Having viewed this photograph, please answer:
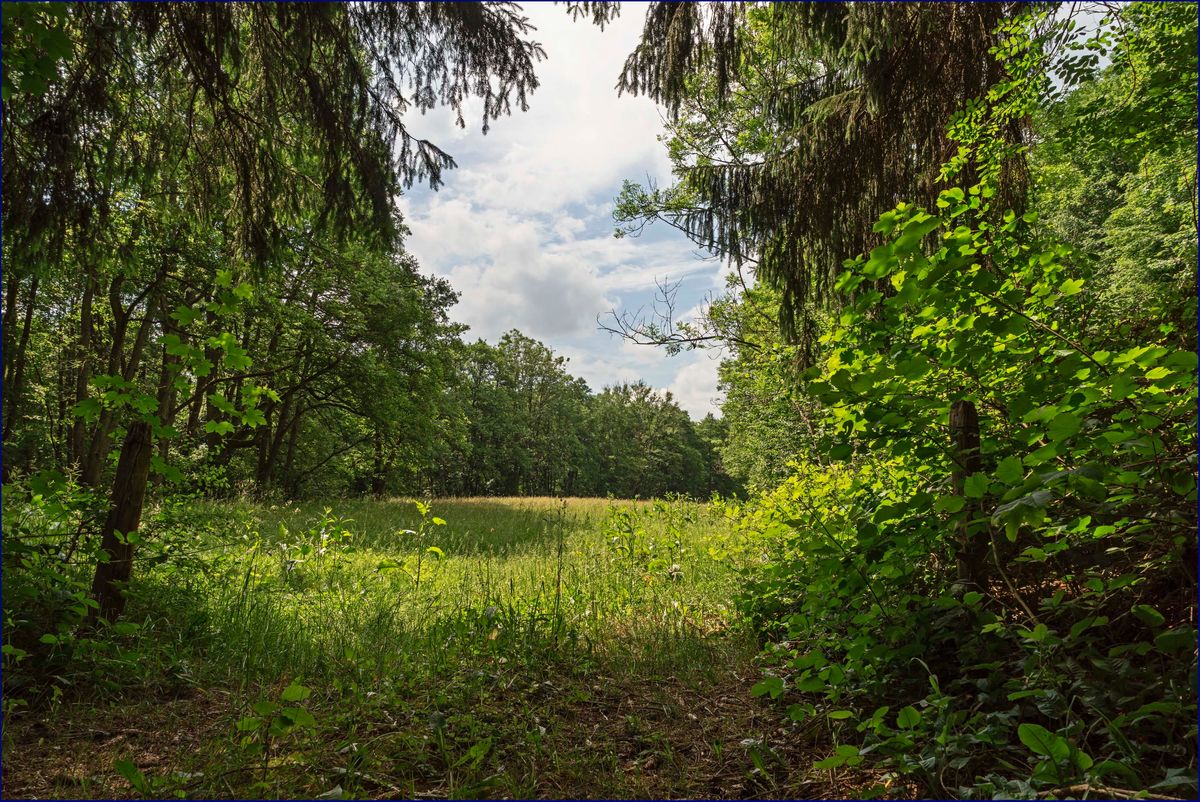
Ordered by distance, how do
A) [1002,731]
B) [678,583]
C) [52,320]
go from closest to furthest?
1. [1002,731]
2. [678,583]
3. [52,320]

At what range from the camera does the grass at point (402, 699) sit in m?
2.25

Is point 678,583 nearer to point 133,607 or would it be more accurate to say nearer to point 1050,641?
point 1050,641

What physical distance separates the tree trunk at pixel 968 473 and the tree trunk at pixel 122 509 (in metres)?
4.43

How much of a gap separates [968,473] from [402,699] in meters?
3.01

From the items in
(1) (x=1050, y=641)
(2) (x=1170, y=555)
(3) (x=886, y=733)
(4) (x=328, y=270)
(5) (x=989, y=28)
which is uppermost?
(4) (x=328, y=270)

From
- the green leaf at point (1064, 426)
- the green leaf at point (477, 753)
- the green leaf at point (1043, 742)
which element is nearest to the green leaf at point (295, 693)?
the green leaf at point (477, 753)

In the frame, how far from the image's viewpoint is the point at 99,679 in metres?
2.91

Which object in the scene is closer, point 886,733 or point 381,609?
point 886,733

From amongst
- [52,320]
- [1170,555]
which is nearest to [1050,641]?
[1170,555]

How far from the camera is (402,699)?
292 centimetres

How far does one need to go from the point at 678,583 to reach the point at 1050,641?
370 centimetres

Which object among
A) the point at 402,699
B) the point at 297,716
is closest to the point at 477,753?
the point at 297,716

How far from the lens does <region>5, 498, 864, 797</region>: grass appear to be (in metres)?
2.25

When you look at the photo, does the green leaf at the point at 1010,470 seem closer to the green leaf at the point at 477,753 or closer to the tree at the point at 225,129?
the green leaf at the point at 477,753
